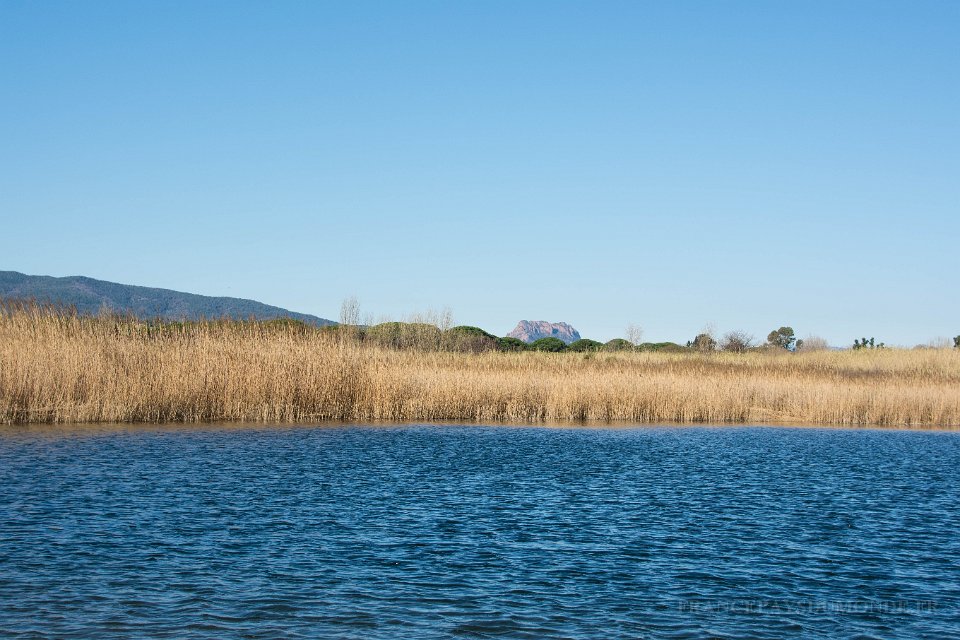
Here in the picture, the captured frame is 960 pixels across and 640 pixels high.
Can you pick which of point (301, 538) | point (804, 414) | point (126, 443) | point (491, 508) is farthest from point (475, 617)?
point (804, 414)

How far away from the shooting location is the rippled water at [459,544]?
6.75 m

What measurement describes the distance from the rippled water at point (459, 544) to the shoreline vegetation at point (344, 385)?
110 inches

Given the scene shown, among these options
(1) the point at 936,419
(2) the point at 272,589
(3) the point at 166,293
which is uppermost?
(3) the point at 166,293

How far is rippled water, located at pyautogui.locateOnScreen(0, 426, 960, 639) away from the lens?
266 inches

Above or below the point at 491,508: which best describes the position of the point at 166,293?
above

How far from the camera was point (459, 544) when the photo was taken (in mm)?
9117

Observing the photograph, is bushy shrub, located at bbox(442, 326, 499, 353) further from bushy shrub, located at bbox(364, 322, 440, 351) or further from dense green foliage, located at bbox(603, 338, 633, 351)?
dense green foliage, located at bbox(603, 338, 633, 351)

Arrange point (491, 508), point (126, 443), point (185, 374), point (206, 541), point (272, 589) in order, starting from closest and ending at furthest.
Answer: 1. point (272, 589)
2. point (206, 541)
3. point (491, 508)
4. point (126, 443)
5. point (185, 374)

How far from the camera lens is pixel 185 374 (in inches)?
817

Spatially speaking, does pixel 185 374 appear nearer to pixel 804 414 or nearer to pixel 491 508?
pixel 491 508

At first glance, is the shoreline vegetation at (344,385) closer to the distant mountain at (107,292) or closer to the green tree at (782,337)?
the green tree at (782,337)

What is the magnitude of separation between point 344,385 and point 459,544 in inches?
547

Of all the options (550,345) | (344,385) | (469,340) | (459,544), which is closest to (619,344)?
(550,345)

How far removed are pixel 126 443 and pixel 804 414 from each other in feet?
65.3
